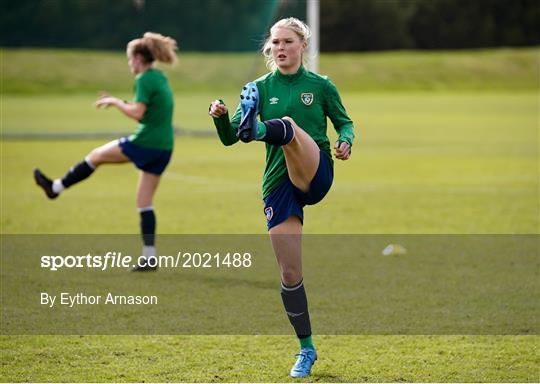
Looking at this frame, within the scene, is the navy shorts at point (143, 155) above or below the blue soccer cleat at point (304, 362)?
above

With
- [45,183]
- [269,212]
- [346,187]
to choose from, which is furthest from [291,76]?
[346,187]

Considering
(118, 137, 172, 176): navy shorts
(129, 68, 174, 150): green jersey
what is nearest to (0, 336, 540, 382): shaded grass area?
(118, 137, 172, 176): navy shorts

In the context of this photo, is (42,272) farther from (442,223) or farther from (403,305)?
(442,223)

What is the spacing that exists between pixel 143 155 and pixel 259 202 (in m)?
5.20

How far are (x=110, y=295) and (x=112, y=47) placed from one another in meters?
29.6

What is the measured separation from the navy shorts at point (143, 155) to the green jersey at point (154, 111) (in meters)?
0.04

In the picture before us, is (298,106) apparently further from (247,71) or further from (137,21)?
(137,21)

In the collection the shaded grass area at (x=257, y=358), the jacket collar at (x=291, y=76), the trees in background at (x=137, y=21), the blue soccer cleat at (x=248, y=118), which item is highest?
the trees in background at (x=137, y=21)

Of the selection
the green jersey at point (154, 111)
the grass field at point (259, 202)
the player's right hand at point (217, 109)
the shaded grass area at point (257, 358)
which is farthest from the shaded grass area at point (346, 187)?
the player's right hand at point (217, 109)

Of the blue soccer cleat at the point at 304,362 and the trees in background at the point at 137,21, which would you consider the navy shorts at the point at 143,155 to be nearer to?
the blue soccer cleat at the point at 304,362

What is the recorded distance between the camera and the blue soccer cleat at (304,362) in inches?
248

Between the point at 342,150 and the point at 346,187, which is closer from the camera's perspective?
the point at 342,150

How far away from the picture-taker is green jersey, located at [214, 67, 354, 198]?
6387mm

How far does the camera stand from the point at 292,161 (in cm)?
619
